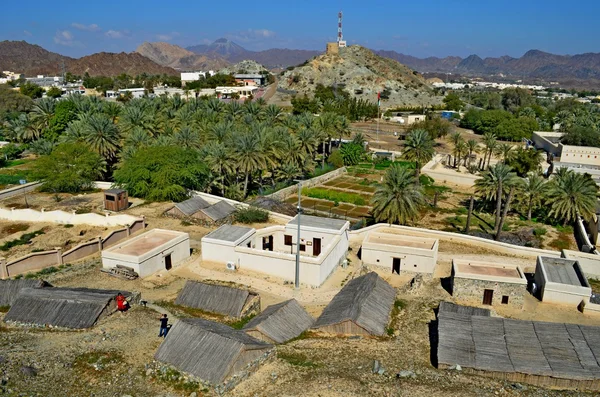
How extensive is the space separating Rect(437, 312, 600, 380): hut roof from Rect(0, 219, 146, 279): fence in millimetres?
25008

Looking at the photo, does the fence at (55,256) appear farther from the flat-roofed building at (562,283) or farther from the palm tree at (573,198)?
the palm tree at (573,198)

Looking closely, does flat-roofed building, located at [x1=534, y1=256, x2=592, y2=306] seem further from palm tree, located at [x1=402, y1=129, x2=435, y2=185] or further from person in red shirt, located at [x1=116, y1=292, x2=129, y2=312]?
palm tree, located at [x1=402, y1=129, x2=435, y2=185]

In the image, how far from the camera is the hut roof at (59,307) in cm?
2278

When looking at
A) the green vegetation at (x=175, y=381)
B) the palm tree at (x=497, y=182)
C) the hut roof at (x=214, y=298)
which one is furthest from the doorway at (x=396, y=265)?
the green vegetation at (x=175, y=381)

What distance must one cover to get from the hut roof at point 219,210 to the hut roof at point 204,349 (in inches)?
855

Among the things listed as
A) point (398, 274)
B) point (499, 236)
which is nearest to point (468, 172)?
point (499, 236)

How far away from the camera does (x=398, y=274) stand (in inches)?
1348

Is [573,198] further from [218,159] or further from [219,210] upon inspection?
[218,159]

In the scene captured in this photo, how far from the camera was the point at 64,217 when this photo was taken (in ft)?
134

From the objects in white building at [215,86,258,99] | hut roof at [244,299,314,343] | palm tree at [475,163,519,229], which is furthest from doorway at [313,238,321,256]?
white building at [215,86,258,99]

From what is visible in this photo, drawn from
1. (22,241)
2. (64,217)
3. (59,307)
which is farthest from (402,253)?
(22,241)

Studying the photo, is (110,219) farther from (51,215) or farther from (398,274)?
(398,274)

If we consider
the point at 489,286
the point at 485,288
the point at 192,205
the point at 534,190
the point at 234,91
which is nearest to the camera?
the point at 489,286

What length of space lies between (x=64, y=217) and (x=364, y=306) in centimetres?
2878
